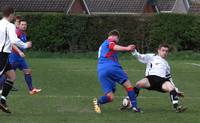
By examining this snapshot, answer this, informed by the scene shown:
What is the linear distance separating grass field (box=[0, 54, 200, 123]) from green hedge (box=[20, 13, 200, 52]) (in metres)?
10.6

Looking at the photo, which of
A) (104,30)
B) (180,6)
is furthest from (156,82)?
(180,6)

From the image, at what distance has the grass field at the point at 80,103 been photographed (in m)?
10.3

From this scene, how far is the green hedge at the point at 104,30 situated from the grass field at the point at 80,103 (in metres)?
10.6

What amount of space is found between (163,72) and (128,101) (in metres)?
0.92

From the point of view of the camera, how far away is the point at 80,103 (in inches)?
484

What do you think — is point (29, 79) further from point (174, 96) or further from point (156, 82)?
point (174, 96)

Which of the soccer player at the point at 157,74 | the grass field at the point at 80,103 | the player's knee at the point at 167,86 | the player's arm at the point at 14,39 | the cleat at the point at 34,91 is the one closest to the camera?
the grass field at the point at 80,103

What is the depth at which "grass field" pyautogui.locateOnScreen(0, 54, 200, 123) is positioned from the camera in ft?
33.7

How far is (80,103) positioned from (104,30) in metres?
18.5

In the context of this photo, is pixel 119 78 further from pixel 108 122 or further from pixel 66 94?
pixel 66 94

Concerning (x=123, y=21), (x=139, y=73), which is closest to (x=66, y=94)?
(x=139, y=73)

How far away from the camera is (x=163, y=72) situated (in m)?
11.6

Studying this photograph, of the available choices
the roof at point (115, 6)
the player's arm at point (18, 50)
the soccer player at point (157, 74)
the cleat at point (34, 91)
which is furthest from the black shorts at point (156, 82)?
the roof at point (115, 6)

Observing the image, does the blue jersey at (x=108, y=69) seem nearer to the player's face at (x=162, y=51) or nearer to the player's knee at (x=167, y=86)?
the player's knee at (x=167, y=86)
